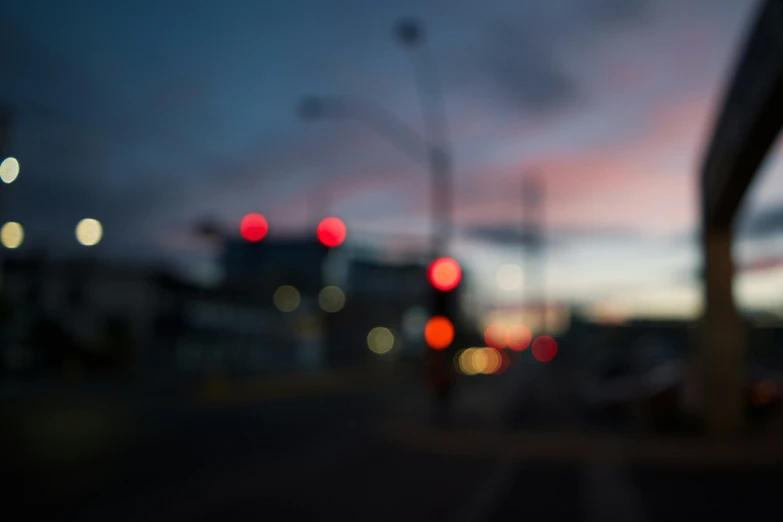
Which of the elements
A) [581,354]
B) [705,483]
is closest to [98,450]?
[705,483]

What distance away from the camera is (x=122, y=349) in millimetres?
47500

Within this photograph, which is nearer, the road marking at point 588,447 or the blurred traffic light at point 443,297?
the blurred traffic light at point 443,297

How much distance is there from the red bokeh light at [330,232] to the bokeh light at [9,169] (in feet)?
22.1

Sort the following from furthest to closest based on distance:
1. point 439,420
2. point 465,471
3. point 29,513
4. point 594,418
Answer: point 594,418 < point 439,420 < point 465,471 < point 29,513

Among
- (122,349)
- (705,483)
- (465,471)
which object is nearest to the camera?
(705,483)

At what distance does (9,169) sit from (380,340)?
223ft

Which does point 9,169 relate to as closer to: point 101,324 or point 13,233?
point 13,233

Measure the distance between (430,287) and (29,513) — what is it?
689 cm

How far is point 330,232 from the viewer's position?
48.0ft

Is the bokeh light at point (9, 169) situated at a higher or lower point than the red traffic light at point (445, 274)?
higher

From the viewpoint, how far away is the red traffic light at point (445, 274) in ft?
41.8

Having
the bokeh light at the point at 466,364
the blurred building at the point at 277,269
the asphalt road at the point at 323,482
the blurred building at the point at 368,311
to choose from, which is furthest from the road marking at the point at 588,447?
the bokeh light at the point at 466,364

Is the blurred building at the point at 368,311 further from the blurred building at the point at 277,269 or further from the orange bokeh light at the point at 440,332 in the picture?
the orange bokeh light at the point at 440,332

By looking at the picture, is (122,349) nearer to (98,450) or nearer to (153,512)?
(98,450)
